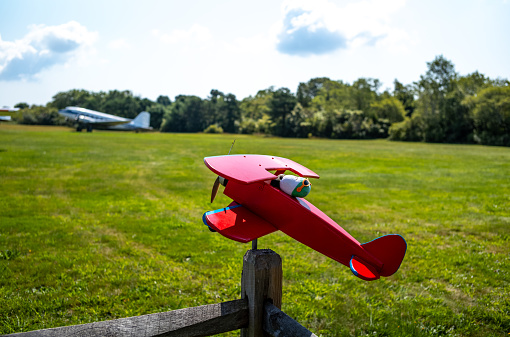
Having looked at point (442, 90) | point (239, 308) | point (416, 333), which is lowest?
point (416, 333)

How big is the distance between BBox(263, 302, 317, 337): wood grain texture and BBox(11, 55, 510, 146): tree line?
45.2m

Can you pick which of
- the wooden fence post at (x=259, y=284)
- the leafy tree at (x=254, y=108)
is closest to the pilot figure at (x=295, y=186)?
the wooden fence post at (x=259, y=284)

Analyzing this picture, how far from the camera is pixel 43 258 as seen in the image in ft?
A: 17.2

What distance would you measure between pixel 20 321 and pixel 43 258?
1801mm

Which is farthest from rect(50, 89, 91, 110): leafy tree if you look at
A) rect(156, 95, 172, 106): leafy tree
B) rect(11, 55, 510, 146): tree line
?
rect(156, 95, 172, 106): leafy tree

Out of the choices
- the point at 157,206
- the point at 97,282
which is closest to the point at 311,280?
the point at 97,282

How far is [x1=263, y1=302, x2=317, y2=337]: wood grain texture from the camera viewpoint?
1.68m

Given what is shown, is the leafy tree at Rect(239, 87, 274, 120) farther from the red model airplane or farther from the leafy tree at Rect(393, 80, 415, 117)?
the red model airplane

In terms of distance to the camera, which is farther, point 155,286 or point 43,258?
point 43,258

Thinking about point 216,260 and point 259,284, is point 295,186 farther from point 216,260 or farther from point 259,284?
point 216,260

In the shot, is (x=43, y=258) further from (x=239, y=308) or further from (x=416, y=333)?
(x=416, y=333)

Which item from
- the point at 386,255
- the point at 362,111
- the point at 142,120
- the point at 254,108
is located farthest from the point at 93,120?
the point at 386,255

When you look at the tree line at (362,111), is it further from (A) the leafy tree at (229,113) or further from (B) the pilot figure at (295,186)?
(B) the pilot figure at (295,186)

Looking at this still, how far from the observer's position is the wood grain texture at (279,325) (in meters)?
1.68
